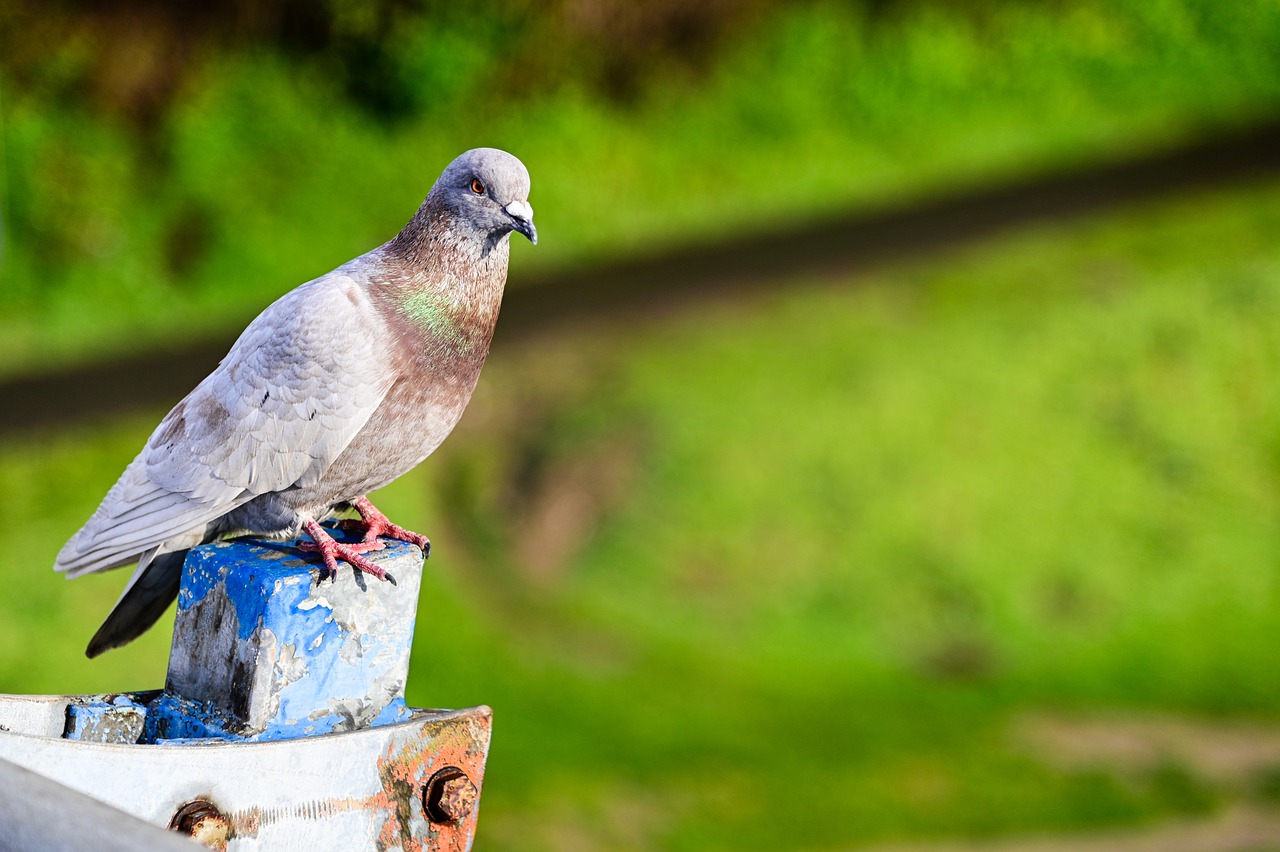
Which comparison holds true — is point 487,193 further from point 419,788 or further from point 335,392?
point 419,788

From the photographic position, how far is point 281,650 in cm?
215

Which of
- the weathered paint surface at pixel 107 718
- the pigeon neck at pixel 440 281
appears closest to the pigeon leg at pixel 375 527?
the pigeon neck at pixel 440 281

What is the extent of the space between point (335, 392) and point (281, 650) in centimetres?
71

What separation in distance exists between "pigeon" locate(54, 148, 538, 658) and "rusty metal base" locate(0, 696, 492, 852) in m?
0.59

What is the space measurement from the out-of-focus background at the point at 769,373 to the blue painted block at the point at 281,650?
10.7ft

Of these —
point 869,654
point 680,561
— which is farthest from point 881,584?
point 680,561

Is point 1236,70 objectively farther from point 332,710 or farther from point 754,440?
point 332,710

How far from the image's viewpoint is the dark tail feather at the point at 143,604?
2.79 m

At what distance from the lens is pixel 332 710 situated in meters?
2.21

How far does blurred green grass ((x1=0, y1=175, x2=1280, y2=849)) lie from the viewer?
591 cm

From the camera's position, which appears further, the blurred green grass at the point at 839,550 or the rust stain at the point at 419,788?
the blurred green grass at the point at 839,550

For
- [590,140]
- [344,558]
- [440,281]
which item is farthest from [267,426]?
[590,140]

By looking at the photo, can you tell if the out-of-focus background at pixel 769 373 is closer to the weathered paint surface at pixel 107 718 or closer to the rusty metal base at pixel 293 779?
the weathered paint surface at pixel 107 718

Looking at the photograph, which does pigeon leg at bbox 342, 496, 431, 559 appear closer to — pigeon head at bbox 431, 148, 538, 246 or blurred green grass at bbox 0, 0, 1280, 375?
pigeon head at bbox 431, 148, 538, 246
